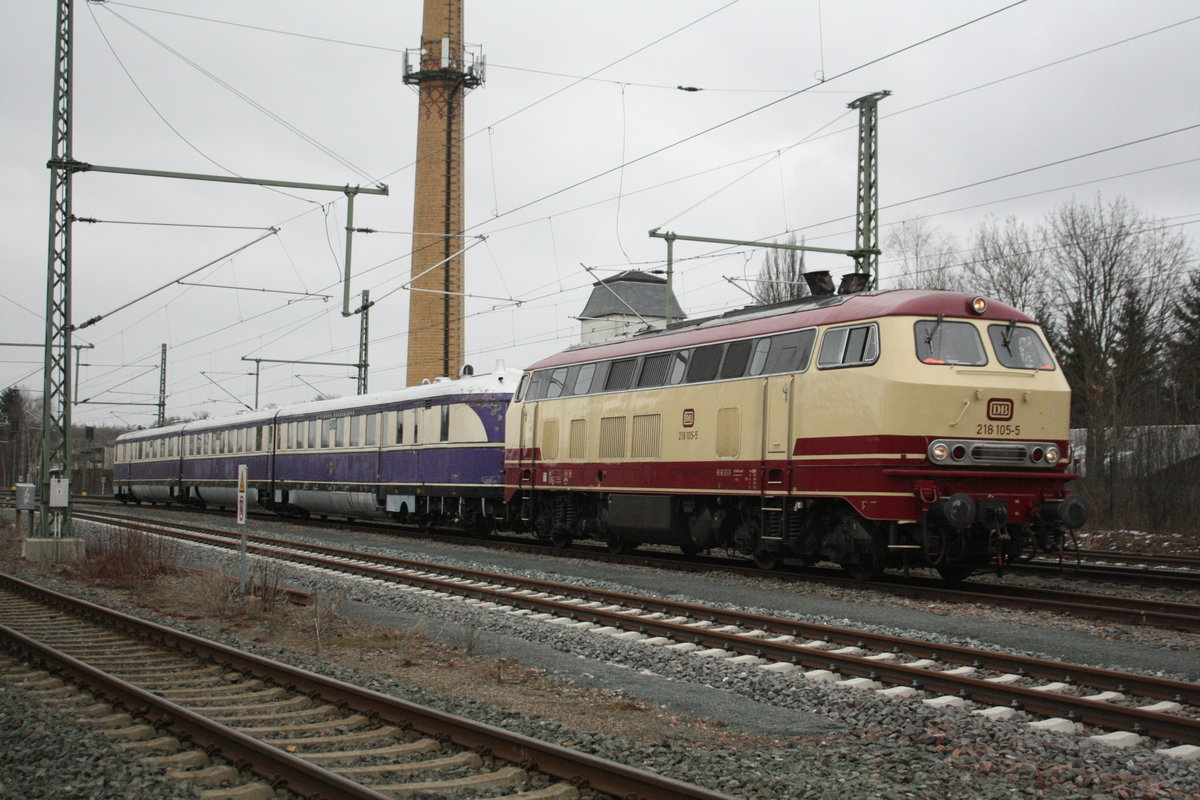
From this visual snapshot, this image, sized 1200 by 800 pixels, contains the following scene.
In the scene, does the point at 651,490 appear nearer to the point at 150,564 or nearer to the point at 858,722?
the point at 150,564

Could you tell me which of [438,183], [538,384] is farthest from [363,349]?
[538,384]

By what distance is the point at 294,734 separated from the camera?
7305mm

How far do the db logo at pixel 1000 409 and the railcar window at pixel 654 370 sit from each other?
5.50 meters

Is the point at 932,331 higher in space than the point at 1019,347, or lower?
higher

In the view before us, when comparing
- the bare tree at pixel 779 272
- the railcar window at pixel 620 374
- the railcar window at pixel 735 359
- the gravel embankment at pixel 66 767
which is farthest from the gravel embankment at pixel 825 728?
the bare tree at pixel 779 272

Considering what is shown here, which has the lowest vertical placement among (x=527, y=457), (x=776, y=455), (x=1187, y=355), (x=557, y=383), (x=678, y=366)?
(x=527, y=457)

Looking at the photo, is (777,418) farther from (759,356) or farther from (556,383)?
(556,383)

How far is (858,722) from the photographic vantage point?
7.78 meters

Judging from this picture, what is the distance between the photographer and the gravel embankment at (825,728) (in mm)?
6191

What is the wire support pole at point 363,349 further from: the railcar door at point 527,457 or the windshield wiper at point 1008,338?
the windshield wiper at point 1008,338

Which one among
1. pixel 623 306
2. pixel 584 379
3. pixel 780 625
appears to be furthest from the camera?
pixel 623 306

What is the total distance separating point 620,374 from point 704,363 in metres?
2.52

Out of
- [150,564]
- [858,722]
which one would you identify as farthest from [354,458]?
[858,722]

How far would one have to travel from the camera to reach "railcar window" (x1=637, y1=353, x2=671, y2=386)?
58.2 feet
